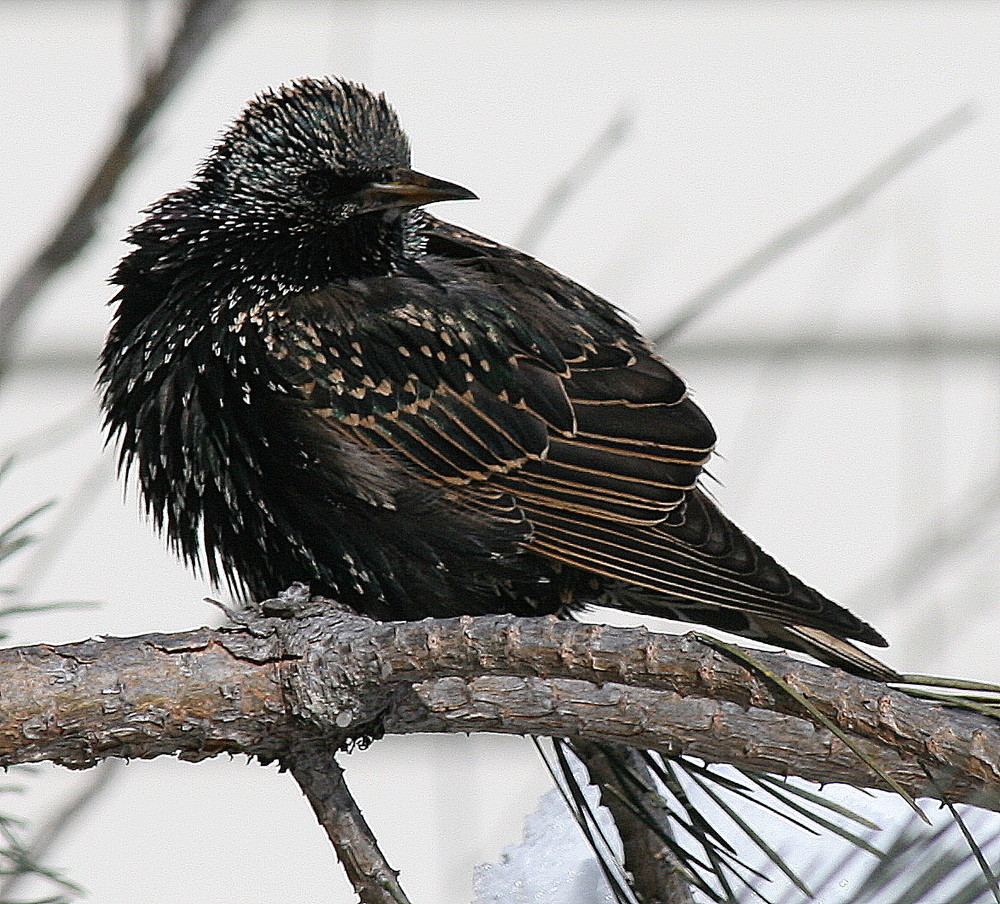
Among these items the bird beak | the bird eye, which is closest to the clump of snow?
the bird beak

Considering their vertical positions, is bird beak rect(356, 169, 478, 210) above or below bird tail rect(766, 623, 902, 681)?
above

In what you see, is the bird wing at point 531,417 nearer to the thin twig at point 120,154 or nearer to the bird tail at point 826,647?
the bird tail at point 826,647

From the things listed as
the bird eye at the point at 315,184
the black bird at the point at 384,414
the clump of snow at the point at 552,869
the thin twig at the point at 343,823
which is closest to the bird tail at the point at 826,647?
the black bird at the point at 384,414

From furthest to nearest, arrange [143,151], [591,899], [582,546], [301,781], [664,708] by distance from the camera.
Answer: [582,546] → [591,899] → [301,781] → [664,708] → [143,151]

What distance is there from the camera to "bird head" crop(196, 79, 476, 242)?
1.76 metres

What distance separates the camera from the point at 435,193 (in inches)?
65.7

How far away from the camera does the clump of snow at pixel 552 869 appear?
50.7 inches

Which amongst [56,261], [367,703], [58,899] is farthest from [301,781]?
[56,261]

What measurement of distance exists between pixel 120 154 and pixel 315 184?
97 centimetres

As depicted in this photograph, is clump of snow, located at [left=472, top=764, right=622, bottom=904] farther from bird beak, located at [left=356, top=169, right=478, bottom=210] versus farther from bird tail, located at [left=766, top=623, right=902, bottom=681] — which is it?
bird beak, located at [left=356, top=169, right=478, bottom=210]

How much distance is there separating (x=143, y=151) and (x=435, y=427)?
882 mm

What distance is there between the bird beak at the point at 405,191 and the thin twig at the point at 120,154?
81cm

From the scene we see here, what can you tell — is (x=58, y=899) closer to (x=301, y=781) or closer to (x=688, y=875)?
(x=301, y=781)

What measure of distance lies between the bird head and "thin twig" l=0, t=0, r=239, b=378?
0.85 meters
